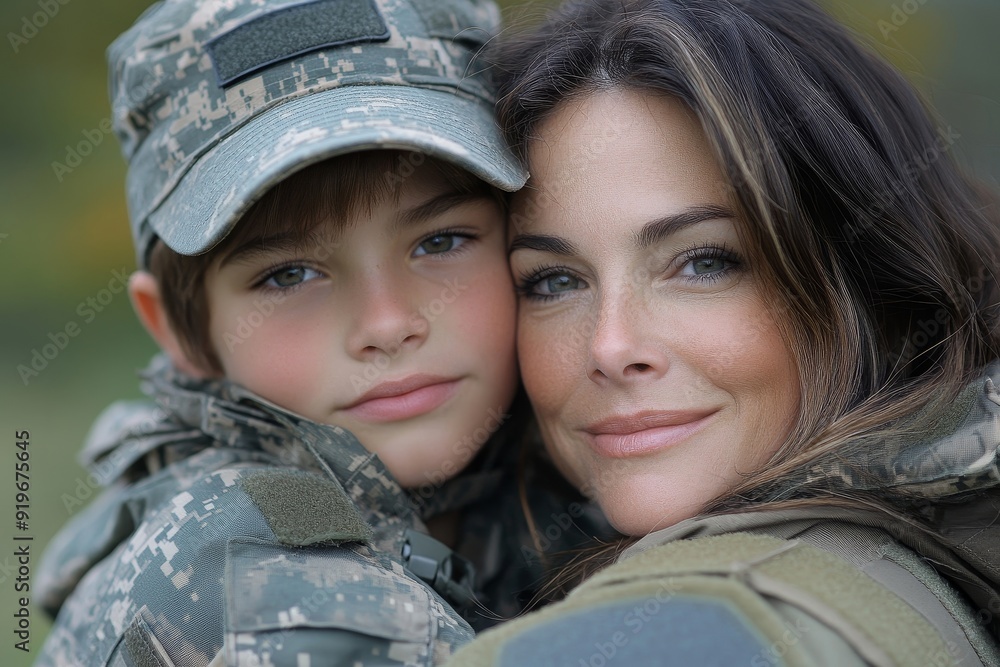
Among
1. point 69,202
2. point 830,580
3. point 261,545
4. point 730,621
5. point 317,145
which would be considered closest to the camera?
point 730,621

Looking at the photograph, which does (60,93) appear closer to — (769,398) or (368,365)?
(368,365)

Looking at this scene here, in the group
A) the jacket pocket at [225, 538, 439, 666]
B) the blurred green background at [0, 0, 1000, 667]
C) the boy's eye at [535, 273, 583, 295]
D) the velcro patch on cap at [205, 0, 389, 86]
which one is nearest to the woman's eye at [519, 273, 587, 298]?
the boy's eye at [535, 273, 583, 295]

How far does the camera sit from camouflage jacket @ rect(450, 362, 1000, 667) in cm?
127

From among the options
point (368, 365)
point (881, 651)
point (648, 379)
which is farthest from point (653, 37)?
point (881, 651)

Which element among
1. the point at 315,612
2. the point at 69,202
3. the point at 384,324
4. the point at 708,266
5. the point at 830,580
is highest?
the point at 708,266

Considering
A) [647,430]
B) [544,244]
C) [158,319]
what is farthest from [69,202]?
[647,430]

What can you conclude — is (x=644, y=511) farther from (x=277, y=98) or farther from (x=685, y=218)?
(x=277, y=98)

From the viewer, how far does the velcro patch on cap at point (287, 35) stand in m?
2.21

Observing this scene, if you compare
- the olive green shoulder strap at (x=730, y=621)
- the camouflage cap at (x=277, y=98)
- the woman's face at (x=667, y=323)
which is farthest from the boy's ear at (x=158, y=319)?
the olive green shoulder strap at (x=730, y=621)

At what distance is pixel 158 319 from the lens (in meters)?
2.70

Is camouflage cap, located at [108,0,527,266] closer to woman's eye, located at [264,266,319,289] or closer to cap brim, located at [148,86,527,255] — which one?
cap brim, located at [148,86,527,255]

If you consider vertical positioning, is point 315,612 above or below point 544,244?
below

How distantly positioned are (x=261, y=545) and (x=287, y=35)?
47.6 inches

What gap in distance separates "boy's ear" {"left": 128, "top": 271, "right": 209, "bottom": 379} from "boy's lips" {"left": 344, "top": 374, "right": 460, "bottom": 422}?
23.0 inches
